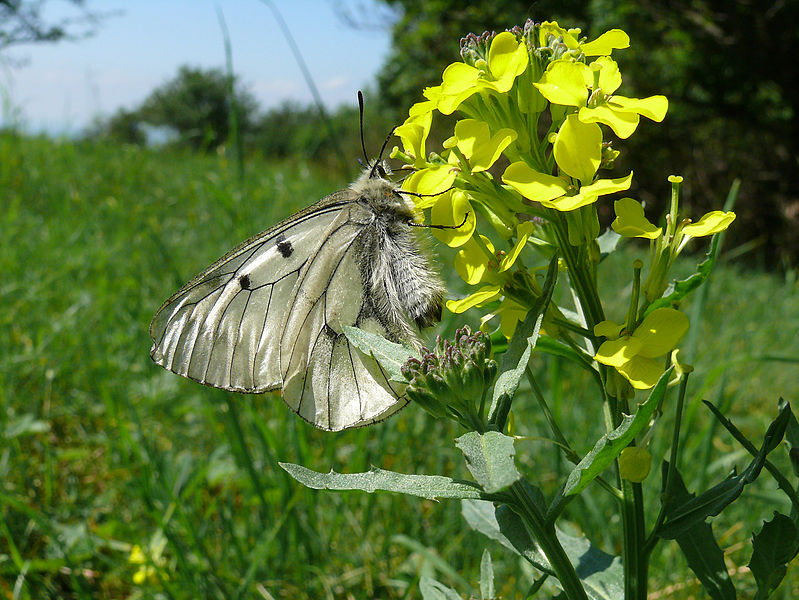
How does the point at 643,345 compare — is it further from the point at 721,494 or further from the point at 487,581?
the point at 487,581

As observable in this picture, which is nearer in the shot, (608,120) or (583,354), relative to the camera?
(608,120)

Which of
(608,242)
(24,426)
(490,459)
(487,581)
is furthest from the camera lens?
(24,426)

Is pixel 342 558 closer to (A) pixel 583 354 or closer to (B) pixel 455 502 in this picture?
(B) pixel 455 502

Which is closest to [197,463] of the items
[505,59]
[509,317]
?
[509,317]

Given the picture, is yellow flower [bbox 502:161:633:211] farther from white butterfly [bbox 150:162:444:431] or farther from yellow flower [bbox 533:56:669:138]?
white butterfly [bbox 150:162:444:431]

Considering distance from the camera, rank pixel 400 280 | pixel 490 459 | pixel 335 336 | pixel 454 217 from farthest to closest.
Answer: pixel 335 336
pixel 400 280
pixel 454 217
pixel 490 459

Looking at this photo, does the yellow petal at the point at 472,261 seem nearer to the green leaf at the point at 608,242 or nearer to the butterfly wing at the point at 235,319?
the green leaf at the point at 608,242

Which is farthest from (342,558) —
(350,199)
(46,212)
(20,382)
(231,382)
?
(46,212)
